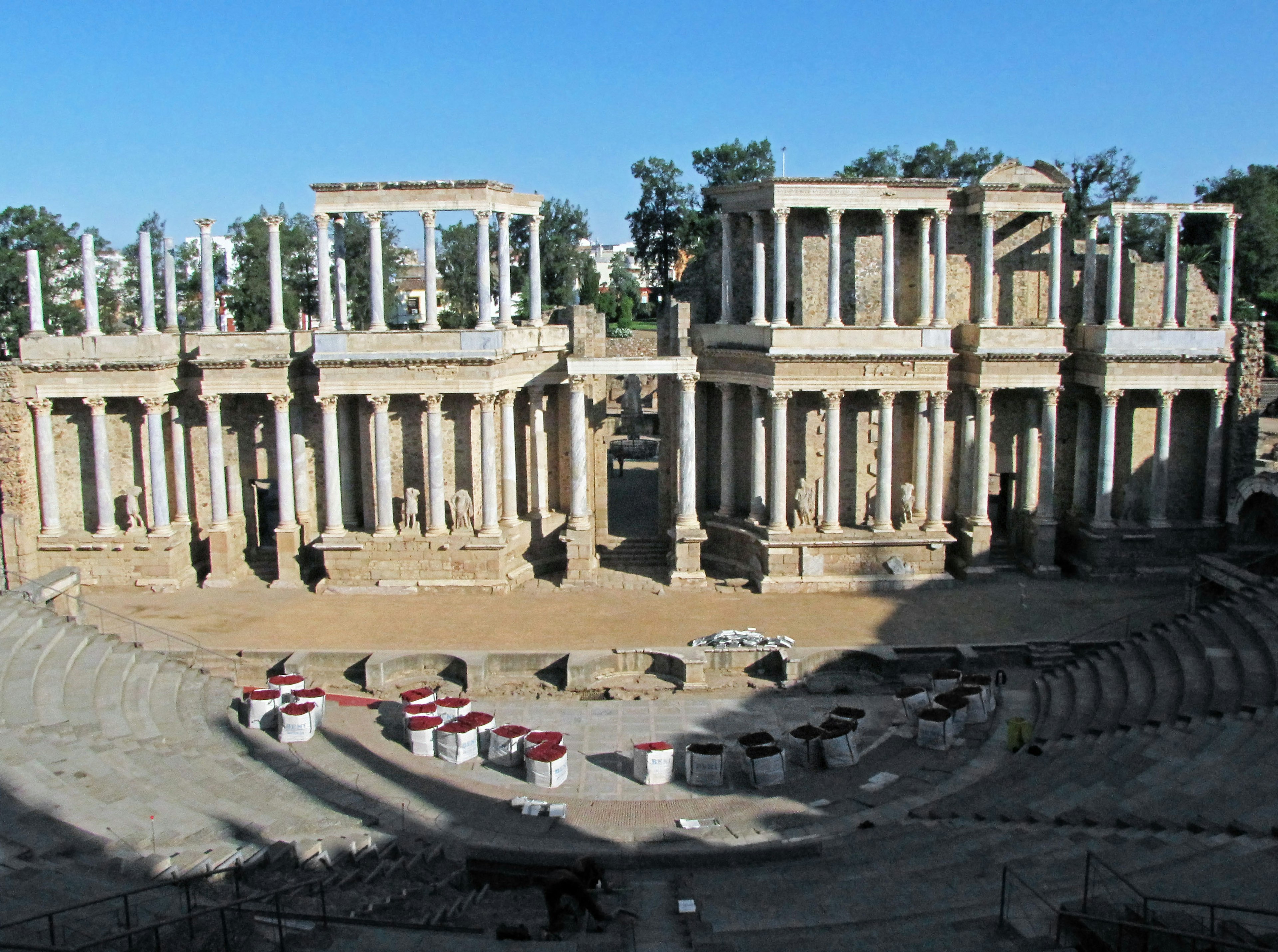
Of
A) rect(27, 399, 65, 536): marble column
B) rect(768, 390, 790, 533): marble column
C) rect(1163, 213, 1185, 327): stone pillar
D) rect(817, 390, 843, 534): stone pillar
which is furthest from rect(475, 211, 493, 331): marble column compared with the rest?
rect(1163, 213, 1185, 327): stone pillar

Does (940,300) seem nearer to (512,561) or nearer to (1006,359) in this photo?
(1006,359)

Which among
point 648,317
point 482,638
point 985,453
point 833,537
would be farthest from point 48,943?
point 648,317

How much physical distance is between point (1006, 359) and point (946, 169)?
4715cm

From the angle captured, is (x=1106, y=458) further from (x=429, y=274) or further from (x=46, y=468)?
(x=46, y=468)

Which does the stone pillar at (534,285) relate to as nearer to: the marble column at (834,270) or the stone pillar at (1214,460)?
the marble column at (834,270)

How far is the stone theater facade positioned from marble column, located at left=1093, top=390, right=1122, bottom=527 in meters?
0.07

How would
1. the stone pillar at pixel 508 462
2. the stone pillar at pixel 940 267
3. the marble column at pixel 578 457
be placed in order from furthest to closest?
the stone pillar at pixel 508 462 → the marble column at pixel 578 457 → the stone pillar at pixel 940 267

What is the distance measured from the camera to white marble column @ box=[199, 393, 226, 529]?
102 feet

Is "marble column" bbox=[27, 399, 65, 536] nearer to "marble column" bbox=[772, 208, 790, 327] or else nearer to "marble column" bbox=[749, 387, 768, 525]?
"marble column" bbox=[749, 387, 768, 525]

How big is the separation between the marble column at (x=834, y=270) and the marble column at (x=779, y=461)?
2272mm

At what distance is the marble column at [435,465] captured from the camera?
100 ft

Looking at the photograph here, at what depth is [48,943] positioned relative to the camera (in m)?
11.4

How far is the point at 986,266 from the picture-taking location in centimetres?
3164

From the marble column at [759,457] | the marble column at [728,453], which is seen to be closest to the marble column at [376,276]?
the marble column at [728,453]
